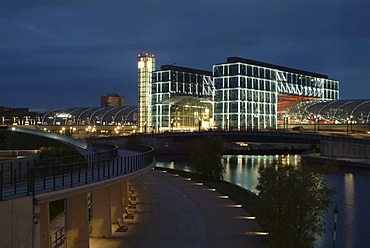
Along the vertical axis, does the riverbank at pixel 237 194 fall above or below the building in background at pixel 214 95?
below

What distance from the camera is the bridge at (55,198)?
17.1m

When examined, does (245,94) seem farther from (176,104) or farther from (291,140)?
(291,140)

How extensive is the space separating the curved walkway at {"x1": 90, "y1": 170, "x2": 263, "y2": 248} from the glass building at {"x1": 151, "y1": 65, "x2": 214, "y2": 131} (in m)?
115

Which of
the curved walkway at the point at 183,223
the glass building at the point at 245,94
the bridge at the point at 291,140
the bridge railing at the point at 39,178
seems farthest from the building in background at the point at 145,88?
the bridge railing at the point at 39,178

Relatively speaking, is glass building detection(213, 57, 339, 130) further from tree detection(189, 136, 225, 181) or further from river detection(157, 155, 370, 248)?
tree detection(189, 136, 225, 181)

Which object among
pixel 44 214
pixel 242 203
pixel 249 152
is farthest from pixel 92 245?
pixel 249 152

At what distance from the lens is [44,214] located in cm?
2202

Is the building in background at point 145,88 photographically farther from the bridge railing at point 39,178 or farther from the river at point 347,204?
the bridge railing at point 39,178

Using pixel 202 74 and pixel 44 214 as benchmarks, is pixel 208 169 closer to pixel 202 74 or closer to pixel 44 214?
pixel 44 214

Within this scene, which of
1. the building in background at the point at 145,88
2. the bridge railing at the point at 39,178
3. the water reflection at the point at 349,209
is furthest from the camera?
the building in background at the point at 145,88

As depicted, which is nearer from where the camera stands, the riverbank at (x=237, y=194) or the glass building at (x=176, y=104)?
the riverbank at (x=237, y=194)

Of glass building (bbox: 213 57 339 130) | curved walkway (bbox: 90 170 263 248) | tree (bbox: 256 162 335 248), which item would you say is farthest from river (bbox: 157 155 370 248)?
glass building (bbox: 213 57 339 130)

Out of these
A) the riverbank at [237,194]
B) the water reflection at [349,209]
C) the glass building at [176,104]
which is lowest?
the water reflection at [349,209]

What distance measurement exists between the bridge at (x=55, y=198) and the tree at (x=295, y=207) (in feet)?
27.5
